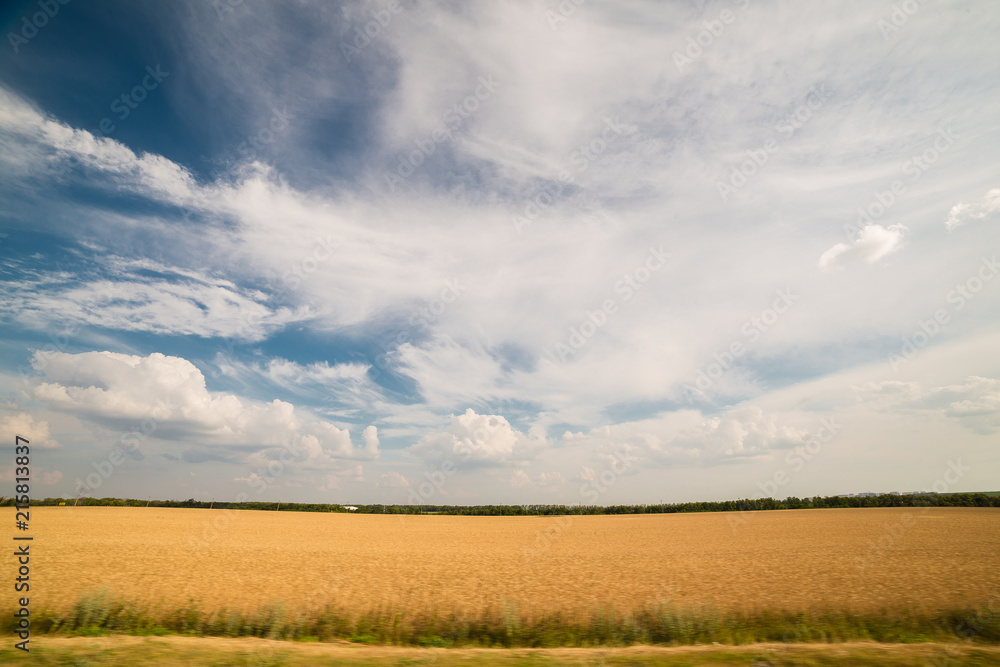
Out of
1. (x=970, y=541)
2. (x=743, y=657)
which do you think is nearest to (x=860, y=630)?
(x=743, y=657)

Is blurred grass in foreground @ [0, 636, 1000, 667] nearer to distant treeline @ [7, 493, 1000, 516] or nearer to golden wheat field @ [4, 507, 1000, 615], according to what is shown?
golden wheat field @ [4, 507, 1000, 615]

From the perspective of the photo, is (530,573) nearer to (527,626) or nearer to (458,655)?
(527,626)

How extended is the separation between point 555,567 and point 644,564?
6784 mm

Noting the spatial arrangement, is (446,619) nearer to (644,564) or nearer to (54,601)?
(54,601)

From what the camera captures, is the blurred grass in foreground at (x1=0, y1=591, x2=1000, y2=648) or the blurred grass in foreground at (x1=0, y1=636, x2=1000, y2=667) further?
the blurred grass in foreground at (x1=0, y1=591, x2=1000, y2=648)

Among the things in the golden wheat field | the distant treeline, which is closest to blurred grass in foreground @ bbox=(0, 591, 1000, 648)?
the golden wheat field

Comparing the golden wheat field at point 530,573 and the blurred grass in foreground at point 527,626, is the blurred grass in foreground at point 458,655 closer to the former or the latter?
A: the blurred grass in foreground at point 527,626

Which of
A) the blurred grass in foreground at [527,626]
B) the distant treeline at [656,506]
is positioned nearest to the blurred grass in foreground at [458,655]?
the blurred grass in foreground at [527,626]

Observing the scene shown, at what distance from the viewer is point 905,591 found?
776 inches

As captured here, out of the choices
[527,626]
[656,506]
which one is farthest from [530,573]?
[656,506]

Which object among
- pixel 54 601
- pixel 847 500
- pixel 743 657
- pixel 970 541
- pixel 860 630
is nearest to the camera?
pixel 743 657

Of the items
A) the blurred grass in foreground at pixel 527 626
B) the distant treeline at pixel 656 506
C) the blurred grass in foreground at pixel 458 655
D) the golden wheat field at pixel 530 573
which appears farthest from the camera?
the distant treeline at pixel 656 506

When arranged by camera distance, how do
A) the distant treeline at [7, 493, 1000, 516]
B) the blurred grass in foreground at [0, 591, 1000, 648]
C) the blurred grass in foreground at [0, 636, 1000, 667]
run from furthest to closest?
the distant treeline at [7, 493, 1000, 516], the blurred grass in foreground at [0, 591, 1000, 648], the blurred grass in foreground at [0, 636, 1000, 667]

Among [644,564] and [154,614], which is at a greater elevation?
[154,614]
